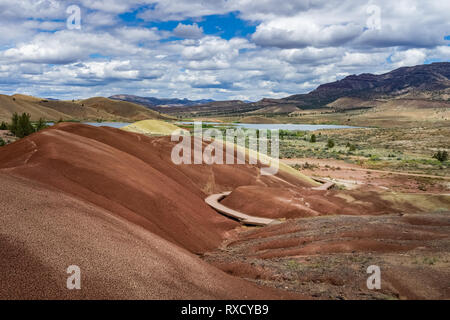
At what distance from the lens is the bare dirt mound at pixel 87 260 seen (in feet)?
22.9

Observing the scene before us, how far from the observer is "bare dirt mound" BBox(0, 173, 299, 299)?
22.9 feet

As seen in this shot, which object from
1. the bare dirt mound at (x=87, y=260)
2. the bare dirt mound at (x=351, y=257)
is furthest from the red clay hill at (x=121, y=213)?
the bare dirt mound at (x=351, y=257)

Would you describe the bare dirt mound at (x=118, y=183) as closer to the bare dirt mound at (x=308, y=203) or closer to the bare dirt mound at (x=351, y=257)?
the bare dirt mound at (x=351, y=257)

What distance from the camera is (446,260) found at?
1003 cm

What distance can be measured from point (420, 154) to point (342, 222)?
2236 inches

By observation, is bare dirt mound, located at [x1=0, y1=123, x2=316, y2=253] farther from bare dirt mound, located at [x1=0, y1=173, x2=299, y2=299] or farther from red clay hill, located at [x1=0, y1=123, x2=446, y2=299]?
bare dirt mound, located at [x1=0, y1=173, x2=299, y2=299]

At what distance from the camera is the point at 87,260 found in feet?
26.2

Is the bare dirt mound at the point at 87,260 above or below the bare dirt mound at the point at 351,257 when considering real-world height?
above

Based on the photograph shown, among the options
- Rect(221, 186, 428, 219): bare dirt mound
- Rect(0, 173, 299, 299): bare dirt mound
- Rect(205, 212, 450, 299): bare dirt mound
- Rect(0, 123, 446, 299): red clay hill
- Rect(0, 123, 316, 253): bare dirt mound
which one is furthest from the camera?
Rect(221, 186, 428, 219): bare dirt mound

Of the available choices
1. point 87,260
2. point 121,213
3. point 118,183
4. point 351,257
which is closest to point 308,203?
point 351,257

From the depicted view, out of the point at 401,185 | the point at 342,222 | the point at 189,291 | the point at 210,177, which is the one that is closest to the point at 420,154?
the point at 401,185

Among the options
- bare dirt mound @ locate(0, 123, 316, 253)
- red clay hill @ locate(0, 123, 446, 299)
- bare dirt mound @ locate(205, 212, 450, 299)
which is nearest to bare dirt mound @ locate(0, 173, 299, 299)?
red clay hill @ locate(0, 123, 446, 299)

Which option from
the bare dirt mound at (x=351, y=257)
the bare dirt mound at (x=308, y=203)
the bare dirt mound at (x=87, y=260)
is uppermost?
the bare dirt mound at (x=87, y=260)
